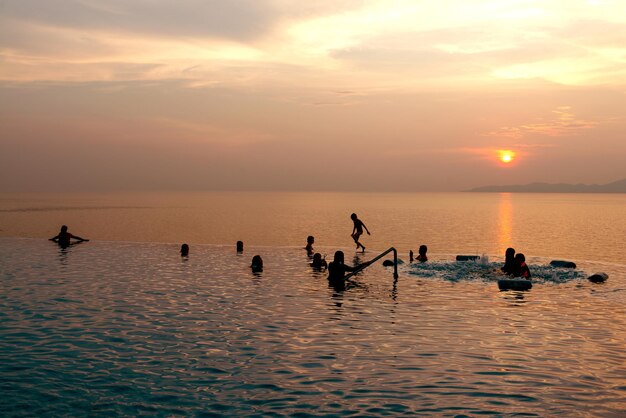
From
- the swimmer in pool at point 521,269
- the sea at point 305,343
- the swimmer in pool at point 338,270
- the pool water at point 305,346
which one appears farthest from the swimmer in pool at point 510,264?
the swimmer in pool at point 338,270

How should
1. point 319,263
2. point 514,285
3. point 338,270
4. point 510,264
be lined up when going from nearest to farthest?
point 514,285 < point 338,270 < point 510,264 < point 319,263

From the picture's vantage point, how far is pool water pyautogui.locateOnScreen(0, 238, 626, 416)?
42.7 ft

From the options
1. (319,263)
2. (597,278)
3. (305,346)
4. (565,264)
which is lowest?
(305,346)

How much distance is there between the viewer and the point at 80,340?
1819 cm

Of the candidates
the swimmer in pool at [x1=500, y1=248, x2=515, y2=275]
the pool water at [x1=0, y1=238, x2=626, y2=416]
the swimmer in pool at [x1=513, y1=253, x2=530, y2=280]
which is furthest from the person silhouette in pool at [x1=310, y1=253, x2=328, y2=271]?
the swimmer in pool at [x1=513, y1=253, x2=530, y2=280]

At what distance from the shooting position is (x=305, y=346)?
1783 cm

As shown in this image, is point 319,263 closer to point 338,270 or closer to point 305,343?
point 338,270

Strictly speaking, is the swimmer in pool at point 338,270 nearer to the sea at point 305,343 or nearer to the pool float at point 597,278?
the sea at point 305,343

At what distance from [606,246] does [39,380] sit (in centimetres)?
6357

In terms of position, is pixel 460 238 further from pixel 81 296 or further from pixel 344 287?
pixel 81 296

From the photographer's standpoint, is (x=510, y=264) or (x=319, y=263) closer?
(x=510, y=264)

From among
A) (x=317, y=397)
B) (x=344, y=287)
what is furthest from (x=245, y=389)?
(x=344, y=287)

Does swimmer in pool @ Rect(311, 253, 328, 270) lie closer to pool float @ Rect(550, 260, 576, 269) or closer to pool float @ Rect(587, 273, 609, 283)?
pool float @ Rect(550, 260, 576, 269)

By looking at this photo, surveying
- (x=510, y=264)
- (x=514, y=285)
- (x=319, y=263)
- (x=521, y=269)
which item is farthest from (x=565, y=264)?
(x=319, y=263)
